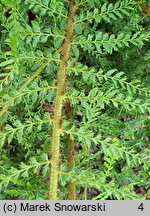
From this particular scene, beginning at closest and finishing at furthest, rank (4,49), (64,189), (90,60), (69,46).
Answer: (69,46) → (64,189) → (4,49) → (90,60)

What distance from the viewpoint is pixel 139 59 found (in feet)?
4.28

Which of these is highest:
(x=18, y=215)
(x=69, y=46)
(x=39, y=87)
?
(x=69, y=46)

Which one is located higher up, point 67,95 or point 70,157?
point 67,95

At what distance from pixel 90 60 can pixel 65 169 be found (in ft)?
1.91

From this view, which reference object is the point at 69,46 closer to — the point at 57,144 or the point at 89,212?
the point at 57,144

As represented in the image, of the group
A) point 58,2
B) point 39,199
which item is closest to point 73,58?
point 58,2

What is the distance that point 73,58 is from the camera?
3.31 ft

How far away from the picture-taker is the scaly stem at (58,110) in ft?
2.74

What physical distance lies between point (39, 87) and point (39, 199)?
26 cm

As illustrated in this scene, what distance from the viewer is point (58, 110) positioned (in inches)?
34.9

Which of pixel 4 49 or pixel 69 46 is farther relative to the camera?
pixel 4 49

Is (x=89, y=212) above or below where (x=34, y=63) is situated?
below

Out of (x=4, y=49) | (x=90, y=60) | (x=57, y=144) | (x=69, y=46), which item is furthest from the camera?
(x=90, y=60)

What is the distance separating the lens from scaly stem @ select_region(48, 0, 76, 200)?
83 cm
